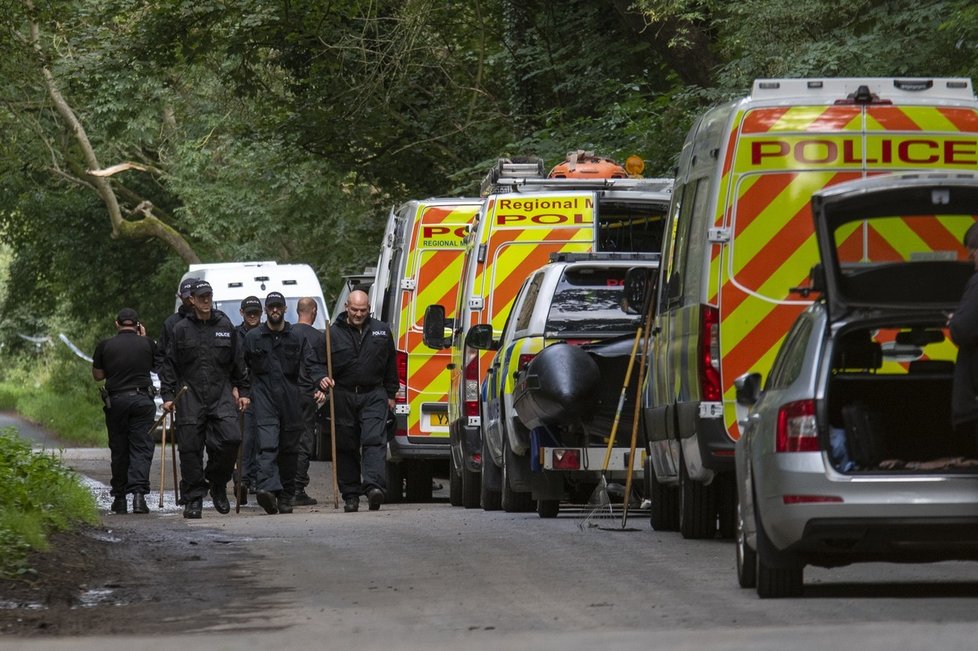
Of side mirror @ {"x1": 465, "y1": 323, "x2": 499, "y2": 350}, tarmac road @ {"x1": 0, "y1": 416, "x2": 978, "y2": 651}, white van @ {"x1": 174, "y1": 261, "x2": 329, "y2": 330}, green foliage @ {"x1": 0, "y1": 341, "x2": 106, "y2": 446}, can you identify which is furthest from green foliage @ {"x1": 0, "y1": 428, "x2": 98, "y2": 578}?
green foliage @ {"x1": 0, "y1": 341, "x2": 106, "y2": 446}

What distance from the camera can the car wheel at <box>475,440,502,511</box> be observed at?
1788cm

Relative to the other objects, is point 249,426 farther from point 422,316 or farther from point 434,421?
point 422,316

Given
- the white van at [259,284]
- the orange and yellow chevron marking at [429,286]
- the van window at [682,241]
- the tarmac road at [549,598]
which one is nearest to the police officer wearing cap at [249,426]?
the orange and yellow chevron marking at [429,286]

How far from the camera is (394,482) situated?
21.7m

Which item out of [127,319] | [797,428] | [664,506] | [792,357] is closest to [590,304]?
[664,506]

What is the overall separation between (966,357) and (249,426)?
12.3m

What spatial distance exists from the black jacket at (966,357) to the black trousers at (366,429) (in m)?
9.03

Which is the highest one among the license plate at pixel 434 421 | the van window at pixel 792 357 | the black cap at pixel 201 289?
the black cap at pixel 201 289

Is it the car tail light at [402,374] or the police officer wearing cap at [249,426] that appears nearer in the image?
the police officer wearing cap at [249,426]

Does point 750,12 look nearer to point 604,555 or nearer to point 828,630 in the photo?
point 604,555

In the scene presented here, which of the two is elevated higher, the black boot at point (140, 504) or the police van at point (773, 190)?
the police van at point (773, 190)

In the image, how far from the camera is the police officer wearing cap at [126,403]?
19.2 meters

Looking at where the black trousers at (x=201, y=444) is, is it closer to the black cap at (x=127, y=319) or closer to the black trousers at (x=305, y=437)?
the black trousers at (x=305, y=437)

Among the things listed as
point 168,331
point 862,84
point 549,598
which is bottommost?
point 549,598
